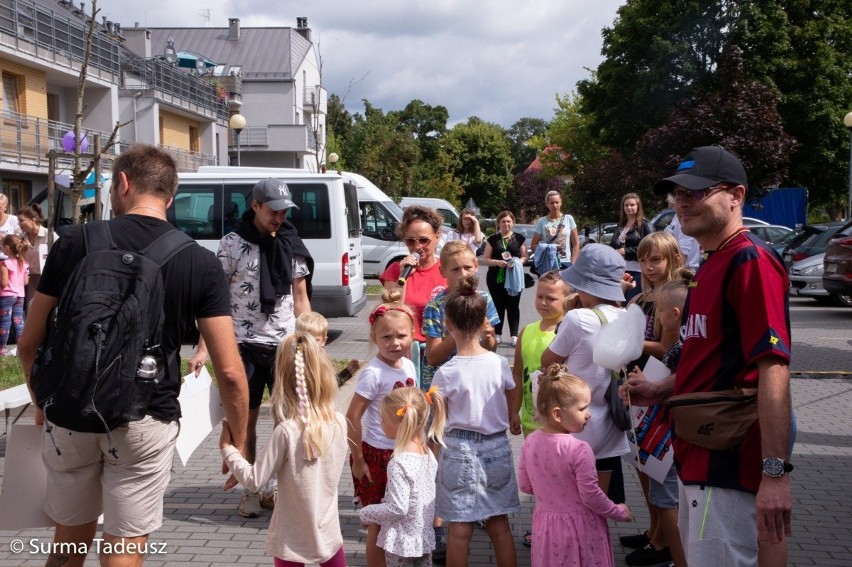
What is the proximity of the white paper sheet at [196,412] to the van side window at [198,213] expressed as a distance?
963 cm

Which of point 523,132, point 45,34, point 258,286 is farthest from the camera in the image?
point 523,132

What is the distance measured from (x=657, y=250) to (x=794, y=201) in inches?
1247

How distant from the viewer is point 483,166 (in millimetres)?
82812

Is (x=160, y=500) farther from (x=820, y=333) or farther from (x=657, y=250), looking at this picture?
(x=820, y=333)

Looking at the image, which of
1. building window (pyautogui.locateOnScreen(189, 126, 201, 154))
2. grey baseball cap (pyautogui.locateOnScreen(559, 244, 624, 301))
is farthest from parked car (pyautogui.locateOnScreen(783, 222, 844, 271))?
building window (pyautogui.locateOnScreen(189, 126, 201, 154))

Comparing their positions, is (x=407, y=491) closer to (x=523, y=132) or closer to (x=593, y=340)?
(x=593, y=340)

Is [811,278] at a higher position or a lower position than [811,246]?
lower

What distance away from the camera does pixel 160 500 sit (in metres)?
3.29

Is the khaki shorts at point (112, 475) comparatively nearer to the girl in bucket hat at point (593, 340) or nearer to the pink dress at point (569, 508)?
the pink dress at point (569, 508)

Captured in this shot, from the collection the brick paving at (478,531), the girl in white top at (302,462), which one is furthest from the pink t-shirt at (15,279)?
the girl in white top at (302,462)

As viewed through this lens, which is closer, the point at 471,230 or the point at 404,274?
the point at 404,274

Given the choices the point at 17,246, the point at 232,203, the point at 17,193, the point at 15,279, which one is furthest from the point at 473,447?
the point at 17,193

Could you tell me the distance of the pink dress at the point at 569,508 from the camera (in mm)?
3709

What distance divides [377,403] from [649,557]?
66.3 inches
